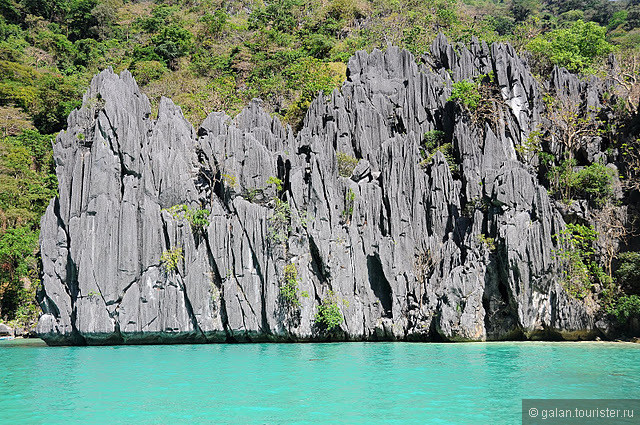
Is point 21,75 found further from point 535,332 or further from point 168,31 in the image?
point 535,332

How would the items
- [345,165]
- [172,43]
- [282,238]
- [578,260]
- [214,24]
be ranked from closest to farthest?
[578,260], [282,238], [345,165], [172,43], [214,24]

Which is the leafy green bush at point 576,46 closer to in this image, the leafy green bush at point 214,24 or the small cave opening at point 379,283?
the small cave opening at point 379,283

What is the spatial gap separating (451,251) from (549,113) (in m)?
12.3

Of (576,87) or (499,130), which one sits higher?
(576,87)

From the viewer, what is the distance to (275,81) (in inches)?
1766

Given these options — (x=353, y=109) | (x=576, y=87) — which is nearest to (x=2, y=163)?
(x=353, y=109)

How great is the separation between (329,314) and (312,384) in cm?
1328

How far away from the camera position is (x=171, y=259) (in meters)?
28.6

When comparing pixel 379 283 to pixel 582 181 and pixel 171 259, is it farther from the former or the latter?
pixel 582 181

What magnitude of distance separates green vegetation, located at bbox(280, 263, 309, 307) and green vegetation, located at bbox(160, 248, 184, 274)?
589 centimetres

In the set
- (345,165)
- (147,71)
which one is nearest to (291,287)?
(345,165)

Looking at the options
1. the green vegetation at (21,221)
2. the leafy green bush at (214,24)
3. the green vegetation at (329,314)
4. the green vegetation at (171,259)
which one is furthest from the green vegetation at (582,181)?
the leafy green bush at (214,24)

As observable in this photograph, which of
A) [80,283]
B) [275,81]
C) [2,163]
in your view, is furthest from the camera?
[275,81]

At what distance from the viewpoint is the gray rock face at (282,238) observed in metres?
26.6
